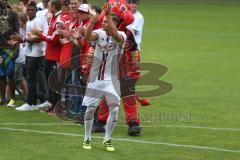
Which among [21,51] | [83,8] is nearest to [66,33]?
[83,8]

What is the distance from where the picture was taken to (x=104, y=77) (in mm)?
9523

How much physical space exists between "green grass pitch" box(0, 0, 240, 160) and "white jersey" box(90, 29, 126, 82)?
1014 millimetres

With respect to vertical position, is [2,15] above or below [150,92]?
above

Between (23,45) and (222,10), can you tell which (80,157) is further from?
(222,10)

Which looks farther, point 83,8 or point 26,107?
point 26,107

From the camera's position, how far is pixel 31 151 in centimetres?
930

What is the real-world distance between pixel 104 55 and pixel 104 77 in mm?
322

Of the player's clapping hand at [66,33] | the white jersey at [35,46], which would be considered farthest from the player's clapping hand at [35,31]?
the player's clapping hand at [66,33]

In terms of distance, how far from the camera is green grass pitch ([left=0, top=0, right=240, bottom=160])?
30.6 feet

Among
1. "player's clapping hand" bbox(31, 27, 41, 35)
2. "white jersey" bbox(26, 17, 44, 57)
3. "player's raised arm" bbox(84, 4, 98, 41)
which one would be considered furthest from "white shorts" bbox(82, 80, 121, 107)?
"white jersey" bbox(26, 17, 44, 57)

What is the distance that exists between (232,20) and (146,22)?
4.25m

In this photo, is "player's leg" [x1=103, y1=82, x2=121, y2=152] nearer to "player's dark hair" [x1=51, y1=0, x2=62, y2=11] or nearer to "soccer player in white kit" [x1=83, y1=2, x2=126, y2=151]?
"soccer player in white kit" [x1=83, y1=2, x2=126, y2=151]

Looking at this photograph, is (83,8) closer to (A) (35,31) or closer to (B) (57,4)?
(A) (35,31)

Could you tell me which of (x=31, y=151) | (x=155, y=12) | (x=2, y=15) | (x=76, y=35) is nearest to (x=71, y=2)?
(x=76, y=35)
